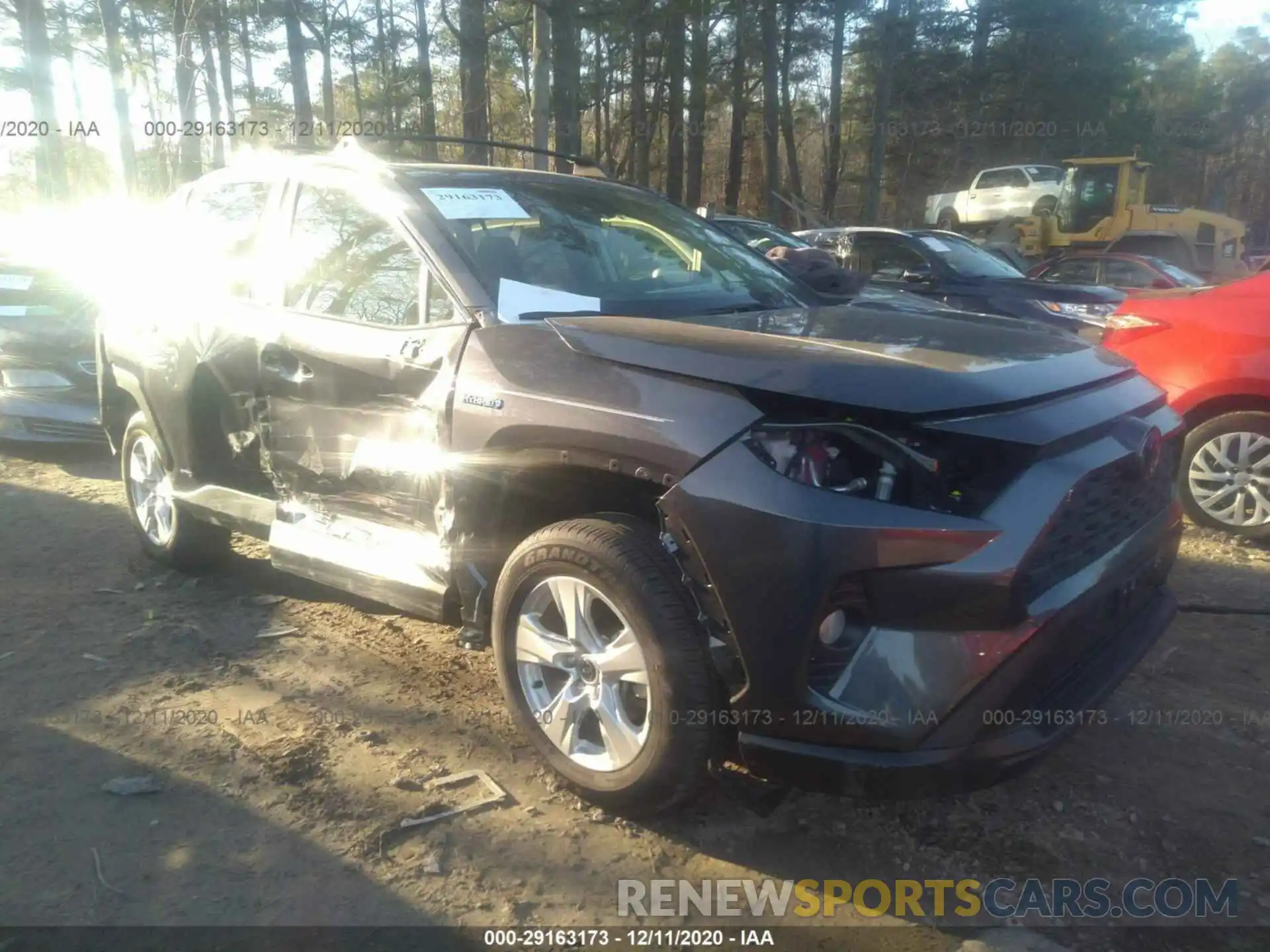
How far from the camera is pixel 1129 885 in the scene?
262 cm

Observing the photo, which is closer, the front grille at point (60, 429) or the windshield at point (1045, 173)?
the front grille at point (60, 429)

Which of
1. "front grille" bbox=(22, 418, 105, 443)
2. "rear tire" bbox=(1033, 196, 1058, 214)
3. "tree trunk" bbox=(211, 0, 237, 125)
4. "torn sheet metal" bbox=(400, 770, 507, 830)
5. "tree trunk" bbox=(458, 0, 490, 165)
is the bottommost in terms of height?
"torn sheet metal" bbox=(400, 770, 507, 830)

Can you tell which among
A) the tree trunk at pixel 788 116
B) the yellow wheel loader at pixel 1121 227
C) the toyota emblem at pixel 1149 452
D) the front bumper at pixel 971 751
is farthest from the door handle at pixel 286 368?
the tree trunk at pixel 788 116

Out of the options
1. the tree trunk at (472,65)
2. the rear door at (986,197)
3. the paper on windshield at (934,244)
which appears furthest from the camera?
the rear door at (986,197)

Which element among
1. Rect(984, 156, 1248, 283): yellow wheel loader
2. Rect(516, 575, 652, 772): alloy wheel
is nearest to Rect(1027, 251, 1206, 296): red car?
Rect(984, 156, 1248, 283): yellow wheel loader

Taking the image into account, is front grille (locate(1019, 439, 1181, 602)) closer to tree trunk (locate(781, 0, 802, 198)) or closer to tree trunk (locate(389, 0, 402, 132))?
tree trunk (locate(389, 0, 402, 132))

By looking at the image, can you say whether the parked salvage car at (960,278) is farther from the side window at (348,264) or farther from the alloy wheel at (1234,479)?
the side window at (348,264)

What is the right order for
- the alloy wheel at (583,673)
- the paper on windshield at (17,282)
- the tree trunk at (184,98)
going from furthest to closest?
the tree trunk at (184,98) < the paper on windshield at (17,282) < the alloy wheel at (583,673)

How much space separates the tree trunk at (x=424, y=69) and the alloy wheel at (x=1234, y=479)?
2097 centimetres

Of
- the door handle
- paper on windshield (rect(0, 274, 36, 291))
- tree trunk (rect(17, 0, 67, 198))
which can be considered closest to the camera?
the door handle

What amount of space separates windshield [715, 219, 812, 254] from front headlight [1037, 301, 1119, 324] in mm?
4423

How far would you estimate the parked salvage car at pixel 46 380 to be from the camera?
7397 millimetres

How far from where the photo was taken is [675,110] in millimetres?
28812

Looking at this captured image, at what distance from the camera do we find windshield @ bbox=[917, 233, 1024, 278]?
10.5 m
